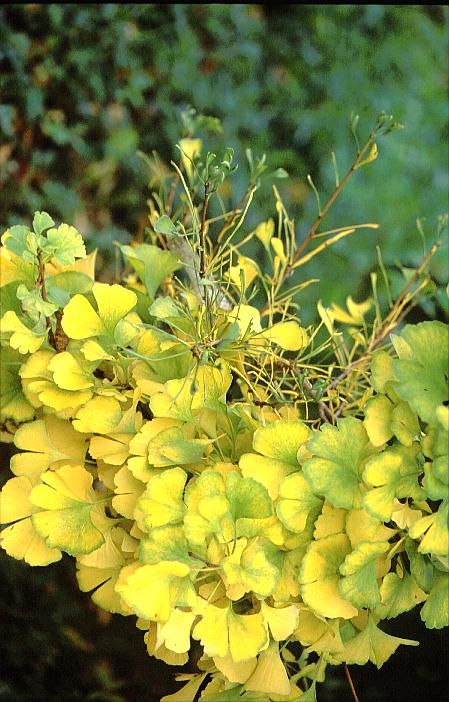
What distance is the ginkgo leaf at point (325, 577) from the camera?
30cm

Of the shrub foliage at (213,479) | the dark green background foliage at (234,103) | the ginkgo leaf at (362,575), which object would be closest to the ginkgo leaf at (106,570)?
the shrub foliage at (213,479)

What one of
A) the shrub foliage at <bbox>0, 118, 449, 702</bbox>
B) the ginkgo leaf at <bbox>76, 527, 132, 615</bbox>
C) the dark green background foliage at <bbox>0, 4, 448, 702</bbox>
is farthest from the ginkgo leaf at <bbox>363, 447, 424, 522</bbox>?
the dark green background foliage at <bbox>0, 4, 448, 702</bbox>

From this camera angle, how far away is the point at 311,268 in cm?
103

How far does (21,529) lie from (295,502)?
126mm

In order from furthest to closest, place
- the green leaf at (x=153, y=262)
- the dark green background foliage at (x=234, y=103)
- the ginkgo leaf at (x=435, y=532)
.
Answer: the dark green background foliage at (x=234, y=103) → the green leaf at (x=153, y=262) → the ginkgo leaf at (x=435, y=532)

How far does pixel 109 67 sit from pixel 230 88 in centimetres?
18

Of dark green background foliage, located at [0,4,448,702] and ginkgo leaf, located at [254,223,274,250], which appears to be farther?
dark green background foliage, located at [0,4,448,702]

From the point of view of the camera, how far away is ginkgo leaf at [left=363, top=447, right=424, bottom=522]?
0.94 feet

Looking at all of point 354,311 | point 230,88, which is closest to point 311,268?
point 230,88

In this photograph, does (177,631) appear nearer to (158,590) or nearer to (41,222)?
(158,590)

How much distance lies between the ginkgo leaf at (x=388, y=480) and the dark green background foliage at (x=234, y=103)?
708 millimetres

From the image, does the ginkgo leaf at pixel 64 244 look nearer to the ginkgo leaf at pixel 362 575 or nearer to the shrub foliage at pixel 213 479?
the shrub foliage at pixel 213 479

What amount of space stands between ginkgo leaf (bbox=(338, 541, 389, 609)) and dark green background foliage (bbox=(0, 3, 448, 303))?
76cm

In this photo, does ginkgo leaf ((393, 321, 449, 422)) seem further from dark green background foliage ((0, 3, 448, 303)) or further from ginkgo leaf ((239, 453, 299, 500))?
dark green background foliage ((0, 3, 448, 303))
